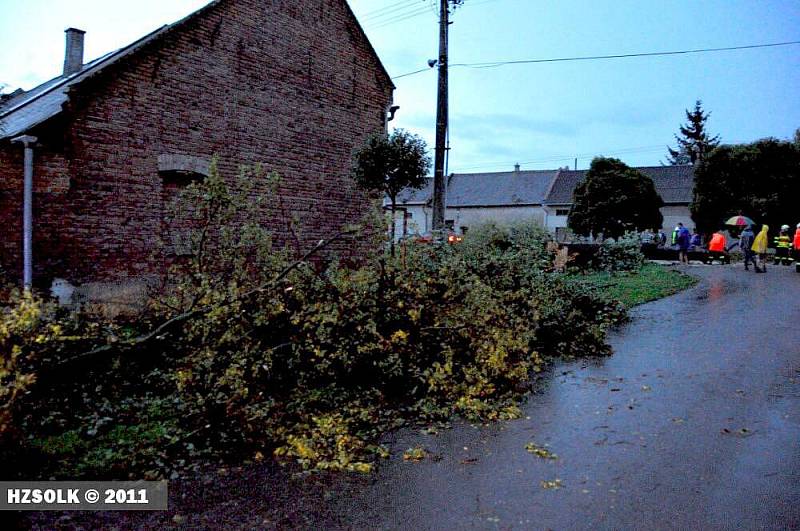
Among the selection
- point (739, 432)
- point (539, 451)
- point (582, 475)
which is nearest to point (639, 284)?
point (739, 432)

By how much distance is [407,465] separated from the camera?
4.25 m

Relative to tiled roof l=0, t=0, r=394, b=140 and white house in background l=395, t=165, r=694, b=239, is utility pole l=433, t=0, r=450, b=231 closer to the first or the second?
tiled roof l=0, t=0, r=394, b=140

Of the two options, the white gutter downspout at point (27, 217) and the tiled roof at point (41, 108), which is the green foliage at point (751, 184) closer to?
the tiled roof at point (41, 108)

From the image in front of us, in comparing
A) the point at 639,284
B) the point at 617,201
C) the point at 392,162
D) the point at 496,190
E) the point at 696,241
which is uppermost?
the point at 496,190

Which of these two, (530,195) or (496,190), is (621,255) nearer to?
(530,195)

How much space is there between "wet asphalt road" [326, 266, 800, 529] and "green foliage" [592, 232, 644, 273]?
627 centimetres

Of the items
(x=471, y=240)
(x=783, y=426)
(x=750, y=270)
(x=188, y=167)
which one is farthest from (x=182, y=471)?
(x=750, y=270)

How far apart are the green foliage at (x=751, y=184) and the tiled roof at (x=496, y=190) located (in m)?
14.9

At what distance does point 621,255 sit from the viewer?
14.0m

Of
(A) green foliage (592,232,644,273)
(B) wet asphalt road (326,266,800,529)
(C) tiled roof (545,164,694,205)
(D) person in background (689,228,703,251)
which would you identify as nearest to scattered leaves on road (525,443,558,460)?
(B) wet asphalt road (326,266,800,529)

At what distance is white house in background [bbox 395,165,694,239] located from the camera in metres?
43.6

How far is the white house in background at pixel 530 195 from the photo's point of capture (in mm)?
43594

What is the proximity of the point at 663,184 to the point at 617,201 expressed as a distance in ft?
54.7

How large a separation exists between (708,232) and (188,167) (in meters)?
30.7
